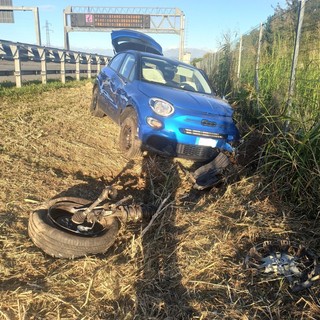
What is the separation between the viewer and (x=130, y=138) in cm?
499

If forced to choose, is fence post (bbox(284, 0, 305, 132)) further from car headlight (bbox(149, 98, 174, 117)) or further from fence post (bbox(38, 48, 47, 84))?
fence post (bbox(38, 48, 47, 84))

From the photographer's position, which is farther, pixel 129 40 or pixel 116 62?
pixel 129 40

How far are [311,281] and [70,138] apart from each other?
13.4 feet

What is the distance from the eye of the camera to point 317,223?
123 inches

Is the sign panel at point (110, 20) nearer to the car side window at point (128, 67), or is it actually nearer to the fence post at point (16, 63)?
the fence post at point (16, 63)

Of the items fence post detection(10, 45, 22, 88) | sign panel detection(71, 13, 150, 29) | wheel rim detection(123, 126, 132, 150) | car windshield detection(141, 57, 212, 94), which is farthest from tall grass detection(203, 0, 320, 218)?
sign panel detection(71, 13, 150, 29)

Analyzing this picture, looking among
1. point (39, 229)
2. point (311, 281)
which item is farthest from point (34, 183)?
point (311, 281)

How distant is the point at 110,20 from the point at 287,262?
117 ft

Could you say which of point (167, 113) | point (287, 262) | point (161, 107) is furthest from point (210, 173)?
point (287, 262)

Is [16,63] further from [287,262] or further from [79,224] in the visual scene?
[287,262]

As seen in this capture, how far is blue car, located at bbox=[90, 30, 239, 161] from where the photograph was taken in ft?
15.2

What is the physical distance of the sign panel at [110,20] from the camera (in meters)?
33.9

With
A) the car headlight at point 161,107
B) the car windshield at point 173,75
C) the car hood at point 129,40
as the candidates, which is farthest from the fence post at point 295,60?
the car hood at point 129,40

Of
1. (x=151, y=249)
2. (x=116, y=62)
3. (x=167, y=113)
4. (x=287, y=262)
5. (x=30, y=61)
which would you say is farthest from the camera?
(x=30, y=61)
